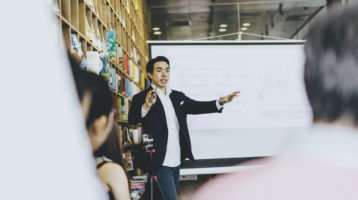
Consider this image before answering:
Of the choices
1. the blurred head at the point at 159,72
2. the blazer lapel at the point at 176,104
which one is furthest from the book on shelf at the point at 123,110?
the blazer lapel at the point at 176,104

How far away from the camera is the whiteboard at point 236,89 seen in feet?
9.66

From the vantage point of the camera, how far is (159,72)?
2.46 metres

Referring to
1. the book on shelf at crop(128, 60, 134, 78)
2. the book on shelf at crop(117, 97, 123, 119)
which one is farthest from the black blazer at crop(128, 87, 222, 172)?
the book on shelf at crop(128, 60, 134, 78)

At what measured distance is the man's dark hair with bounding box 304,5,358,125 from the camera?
1.73 ft

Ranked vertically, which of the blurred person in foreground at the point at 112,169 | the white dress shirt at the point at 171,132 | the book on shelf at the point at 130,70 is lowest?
the white dress shirt at the point at 171,132

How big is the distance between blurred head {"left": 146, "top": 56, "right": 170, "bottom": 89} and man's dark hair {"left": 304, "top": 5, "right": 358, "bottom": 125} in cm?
191

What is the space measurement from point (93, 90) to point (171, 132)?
5.71ft

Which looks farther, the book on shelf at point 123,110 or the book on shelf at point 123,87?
the book on shelf at point 123,87

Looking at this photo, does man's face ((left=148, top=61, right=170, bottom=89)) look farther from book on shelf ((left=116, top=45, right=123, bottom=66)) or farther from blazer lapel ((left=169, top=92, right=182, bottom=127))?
book on shelf ((left=116, top=45, right=123, bottom=66))

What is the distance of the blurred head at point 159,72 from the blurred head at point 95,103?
1.79m

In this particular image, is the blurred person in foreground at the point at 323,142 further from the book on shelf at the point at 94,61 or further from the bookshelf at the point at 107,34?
the book on shelf at the point at 94,61

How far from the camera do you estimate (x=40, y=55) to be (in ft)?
1.82

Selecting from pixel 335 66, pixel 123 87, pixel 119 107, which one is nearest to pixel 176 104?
pixel 119 107

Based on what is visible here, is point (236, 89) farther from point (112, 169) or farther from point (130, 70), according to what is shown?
point (112, 169)
